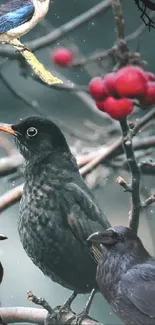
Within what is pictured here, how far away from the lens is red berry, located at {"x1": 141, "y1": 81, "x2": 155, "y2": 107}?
5.07 feet

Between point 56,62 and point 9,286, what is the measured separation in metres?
0.44

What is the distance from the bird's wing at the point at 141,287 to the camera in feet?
4.72

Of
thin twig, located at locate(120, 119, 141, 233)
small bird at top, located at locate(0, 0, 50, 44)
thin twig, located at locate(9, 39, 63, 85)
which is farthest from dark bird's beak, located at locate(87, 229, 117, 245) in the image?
small bird at top, located at locate(0, 0, 50, 44)

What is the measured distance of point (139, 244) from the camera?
1.50 meters

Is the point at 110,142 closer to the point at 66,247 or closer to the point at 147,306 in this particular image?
the point at 66,247

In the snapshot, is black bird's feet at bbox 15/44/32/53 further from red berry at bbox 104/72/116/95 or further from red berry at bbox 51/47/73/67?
red berry at bbox 104/72/116/95

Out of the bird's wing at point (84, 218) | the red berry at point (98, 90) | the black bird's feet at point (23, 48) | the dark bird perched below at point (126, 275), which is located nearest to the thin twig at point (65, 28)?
the black bird's feet at point (23, 48)

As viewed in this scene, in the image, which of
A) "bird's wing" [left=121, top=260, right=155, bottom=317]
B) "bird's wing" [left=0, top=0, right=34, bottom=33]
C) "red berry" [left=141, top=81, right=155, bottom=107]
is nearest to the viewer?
"bird's wing" [left=121, top=260, right=155, bottom=317]

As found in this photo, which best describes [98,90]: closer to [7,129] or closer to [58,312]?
[7,129]

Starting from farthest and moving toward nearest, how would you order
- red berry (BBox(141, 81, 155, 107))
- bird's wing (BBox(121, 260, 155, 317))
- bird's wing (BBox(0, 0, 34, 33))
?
1. bird's wing (BBox(0, 0, 34, 33))
2. red berry (BBox(141, 81, 155, 107))
3. bird's wing (BBox(121, 260, 155, 317))

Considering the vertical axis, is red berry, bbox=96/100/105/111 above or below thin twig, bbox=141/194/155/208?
above

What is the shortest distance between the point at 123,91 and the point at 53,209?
0.24 meters

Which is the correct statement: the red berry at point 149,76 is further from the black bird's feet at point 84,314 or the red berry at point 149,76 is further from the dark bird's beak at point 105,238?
the black bird's feet at point 84,314

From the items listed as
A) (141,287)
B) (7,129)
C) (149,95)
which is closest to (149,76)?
(149,95)
